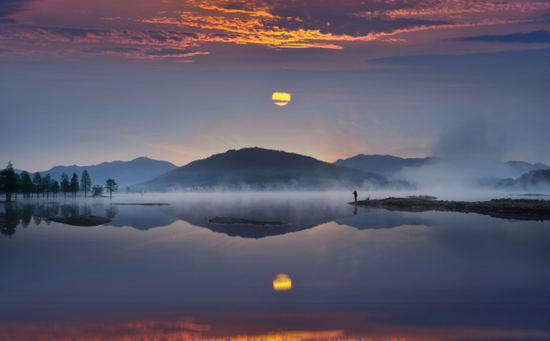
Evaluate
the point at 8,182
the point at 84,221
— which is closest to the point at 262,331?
the point at 84,221

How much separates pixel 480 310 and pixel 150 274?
16762 millimetres

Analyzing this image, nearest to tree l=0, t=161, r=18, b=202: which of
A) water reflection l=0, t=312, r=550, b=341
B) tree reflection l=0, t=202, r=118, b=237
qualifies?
tree reflection l=0, t=202, r=118, b=237

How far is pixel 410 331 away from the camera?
11953mm

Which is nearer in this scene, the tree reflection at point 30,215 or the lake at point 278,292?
the lake at point 278,292

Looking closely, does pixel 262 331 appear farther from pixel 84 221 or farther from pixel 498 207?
pixel 498 207

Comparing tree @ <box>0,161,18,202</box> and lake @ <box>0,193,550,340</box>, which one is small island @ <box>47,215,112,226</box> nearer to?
lake @ <box>0,193,550,340</box>

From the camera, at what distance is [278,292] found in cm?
1593

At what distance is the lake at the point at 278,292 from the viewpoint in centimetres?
1218

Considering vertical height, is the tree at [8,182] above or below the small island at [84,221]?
above

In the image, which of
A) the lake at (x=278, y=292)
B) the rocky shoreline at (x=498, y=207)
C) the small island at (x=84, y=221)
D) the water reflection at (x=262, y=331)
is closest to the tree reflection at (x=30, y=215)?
the small island at (x=84, y=221)

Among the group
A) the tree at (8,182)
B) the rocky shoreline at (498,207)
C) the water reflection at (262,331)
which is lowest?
the water reflection at (262,331)

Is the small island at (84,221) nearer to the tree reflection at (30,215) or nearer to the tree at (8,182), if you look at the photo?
the tree reflection at (30,215)

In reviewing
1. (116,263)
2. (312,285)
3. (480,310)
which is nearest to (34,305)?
(116,263)

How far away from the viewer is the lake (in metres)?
12.2
